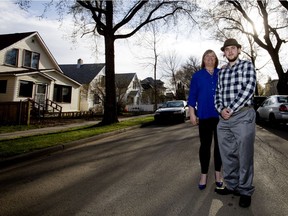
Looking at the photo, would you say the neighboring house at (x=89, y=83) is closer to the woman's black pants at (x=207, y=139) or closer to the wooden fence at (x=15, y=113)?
the wooden fence at (x=15, y=113)

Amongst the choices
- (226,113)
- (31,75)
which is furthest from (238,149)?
(31,75)

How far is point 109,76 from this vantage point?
15.4m

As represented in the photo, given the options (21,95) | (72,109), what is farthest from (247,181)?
(72,109)

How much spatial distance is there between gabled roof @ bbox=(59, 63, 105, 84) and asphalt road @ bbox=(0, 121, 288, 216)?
33468 mm

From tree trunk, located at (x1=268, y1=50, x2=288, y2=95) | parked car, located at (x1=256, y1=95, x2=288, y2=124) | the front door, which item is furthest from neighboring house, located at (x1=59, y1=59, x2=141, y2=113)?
parked car, located at (x1=256, y1=95, x2=288, y2=124)

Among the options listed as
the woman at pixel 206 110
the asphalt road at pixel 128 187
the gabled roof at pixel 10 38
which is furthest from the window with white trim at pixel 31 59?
the woman at pixel 206 110

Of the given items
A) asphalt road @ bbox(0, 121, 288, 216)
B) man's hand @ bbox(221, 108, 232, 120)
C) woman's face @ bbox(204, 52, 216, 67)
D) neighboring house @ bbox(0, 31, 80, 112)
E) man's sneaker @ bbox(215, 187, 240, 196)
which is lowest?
asphalt road @ bbox(0, 121, 288, 216)

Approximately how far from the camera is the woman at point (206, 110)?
12.8ft

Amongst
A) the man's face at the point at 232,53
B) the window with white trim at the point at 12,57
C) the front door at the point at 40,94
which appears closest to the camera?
the man's face at the point at 232,53

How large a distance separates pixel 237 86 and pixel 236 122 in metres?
0.49

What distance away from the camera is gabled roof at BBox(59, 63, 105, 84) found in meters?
39.4

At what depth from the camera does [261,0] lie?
23.2 meters

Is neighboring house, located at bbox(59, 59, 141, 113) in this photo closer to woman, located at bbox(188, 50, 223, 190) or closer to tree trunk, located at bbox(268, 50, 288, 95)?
tree trunk, located at bbox(268, 50, 288, 95)

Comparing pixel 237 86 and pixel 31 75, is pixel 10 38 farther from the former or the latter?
pixel 237 86
